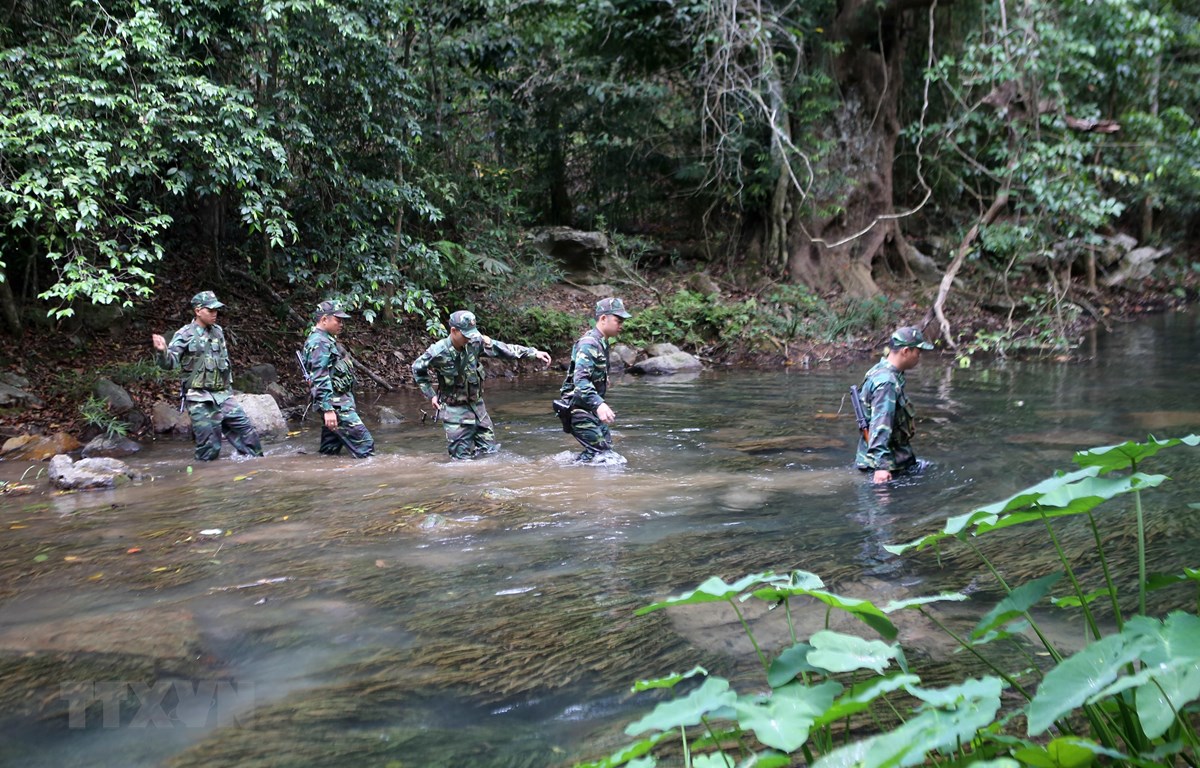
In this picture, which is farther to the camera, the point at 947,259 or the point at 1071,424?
the point at 947,259

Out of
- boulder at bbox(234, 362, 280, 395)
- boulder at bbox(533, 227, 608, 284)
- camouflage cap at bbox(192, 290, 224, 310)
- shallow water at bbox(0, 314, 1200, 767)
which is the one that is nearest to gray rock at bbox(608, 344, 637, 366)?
boulder at bbox(533, 227, 608, 284)

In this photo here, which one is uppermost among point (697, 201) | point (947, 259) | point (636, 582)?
point (697, 201)

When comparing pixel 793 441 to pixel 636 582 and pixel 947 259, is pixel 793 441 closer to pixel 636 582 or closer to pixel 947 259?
pixel 636 582

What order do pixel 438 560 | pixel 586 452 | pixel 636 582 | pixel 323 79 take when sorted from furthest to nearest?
pixel 323 79 < pixel 586 452 < pixel 438 560 < pixel 636 582

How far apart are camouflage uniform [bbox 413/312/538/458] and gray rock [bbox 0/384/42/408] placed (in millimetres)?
5347

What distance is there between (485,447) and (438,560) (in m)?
3.51

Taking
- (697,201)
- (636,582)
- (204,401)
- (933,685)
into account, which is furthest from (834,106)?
(933,685)

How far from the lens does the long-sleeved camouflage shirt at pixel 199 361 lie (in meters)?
8.63

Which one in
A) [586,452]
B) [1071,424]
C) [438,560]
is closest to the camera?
[438,560]

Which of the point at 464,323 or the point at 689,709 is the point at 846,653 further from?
the point at 464,323

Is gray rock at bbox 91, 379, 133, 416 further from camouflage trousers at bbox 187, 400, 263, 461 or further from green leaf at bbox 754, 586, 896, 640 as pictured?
green leaf at bbox 754, 586, 896, 640

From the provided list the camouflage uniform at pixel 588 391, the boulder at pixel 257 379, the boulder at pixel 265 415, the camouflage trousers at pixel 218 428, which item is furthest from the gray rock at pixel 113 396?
the camouflage uniform at pixel 588 391

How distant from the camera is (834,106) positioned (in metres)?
17.0

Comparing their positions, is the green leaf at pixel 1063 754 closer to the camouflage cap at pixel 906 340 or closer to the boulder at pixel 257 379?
the camouflage cap at pixel 906 340
